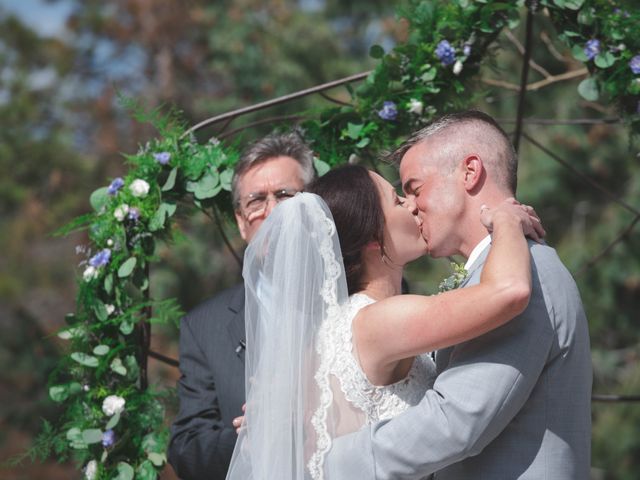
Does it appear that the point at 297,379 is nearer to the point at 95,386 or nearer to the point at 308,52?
the point at 95,386

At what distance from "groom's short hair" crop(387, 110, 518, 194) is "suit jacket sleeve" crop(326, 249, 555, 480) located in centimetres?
41

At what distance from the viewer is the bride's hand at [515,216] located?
2.51 metres

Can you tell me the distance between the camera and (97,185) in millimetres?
12836

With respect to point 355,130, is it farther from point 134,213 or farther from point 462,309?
point 462,309

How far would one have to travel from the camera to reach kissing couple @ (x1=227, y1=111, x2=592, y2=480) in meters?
2.37

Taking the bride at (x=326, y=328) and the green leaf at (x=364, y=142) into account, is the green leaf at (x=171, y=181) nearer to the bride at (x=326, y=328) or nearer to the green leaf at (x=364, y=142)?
the green leaf at (x=364, y=142)

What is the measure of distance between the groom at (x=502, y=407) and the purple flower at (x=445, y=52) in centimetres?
133

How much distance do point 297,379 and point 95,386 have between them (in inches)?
59.9

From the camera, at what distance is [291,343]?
263cm

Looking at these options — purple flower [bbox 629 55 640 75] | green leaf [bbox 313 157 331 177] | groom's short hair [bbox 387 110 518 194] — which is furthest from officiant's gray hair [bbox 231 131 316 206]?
purple flower [bbox 629 55 640 75]

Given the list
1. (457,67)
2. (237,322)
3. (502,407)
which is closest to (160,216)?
(237,322)

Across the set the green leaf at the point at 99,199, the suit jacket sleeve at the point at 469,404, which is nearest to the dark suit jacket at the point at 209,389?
the green leaf at the point at 99,199

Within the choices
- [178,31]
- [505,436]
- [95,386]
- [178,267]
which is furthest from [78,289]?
[178,31]

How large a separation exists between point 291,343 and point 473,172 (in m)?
0.75
